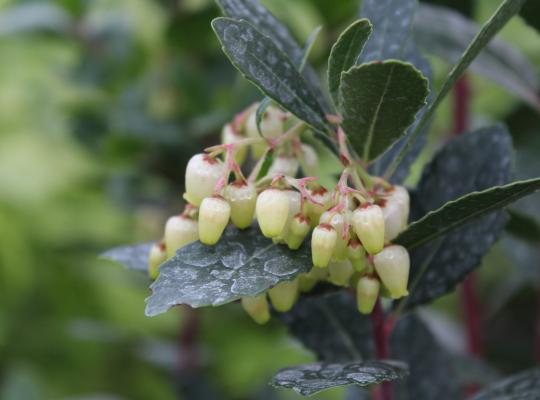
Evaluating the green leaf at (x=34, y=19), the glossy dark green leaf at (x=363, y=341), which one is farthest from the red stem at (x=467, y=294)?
A: the green leaf at (x=34, y=19)

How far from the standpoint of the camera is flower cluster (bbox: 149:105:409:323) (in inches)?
26.6

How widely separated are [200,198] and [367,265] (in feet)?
0.57

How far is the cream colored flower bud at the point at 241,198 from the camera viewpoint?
0.72 metres

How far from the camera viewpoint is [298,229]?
0.70 metres

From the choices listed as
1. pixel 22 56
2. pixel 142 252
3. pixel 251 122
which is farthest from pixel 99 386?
pixel 251 122

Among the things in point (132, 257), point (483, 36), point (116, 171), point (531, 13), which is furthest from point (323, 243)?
point (116, 171)

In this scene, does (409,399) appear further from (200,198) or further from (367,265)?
(200,198)

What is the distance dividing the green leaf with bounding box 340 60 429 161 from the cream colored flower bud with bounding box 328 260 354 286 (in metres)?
0.11

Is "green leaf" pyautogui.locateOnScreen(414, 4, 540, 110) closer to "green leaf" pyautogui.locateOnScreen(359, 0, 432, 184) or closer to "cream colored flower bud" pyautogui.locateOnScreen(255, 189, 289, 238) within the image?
"green leaf" pyautogui.locateOnScreen(359, 0, 432, 184)

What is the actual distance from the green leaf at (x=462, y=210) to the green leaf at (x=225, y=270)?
0.10m

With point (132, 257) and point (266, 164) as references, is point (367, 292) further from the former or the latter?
point (132, 257)

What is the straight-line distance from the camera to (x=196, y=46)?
1.67 m

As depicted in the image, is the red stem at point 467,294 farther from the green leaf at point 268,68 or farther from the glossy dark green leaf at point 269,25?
the green leaf at point 268,68

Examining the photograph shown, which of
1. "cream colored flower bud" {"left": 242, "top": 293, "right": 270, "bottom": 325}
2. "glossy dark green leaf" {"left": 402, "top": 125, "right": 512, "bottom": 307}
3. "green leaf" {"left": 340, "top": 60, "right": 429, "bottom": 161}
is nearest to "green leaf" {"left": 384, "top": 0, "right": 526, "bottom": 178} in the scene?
"green leaf" {"left": 340, "top": 60, "right": 429, "bottom": 161}
